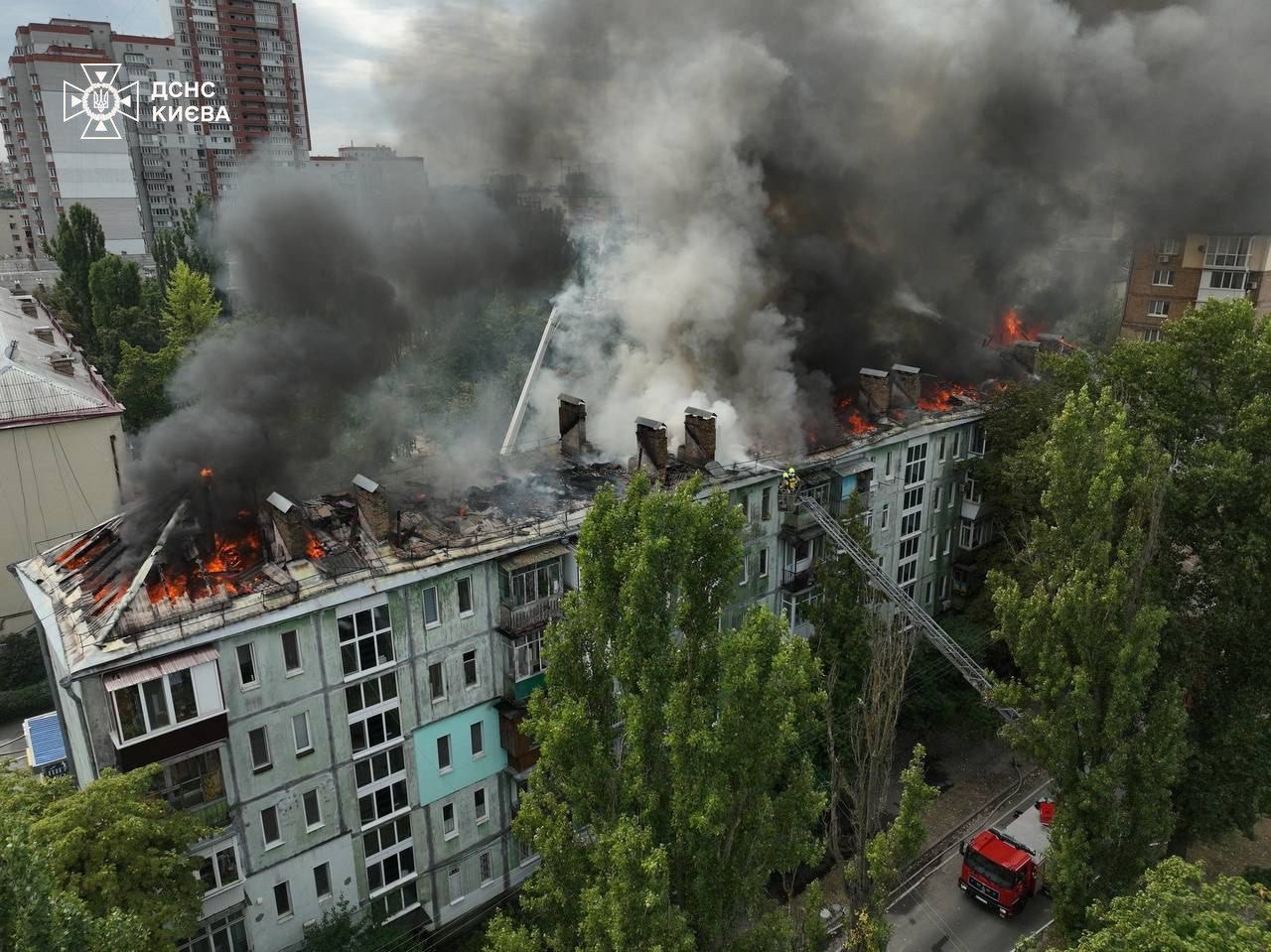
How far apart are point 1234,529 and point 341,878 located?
717 inches

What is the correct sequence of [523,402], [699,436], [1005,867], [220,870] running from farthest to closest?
[523,402] < [699,436] < [1005,867] < [220,870]

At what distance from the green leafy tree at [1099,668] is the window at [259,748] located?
44.5 ft

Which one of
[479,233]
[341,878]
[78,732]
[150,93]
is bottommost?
[341,878]

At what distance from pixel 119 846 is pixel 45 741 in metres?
11.0

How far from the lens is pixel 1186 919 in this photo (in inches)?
339

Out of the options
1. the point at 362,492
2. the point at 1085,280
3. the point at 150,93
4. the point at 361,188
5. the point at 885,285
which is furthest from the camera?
the point at 150,93

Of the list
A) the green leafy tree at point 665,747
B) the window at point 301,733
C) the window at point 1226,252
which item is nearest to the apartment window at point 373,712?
the window at point 301,733

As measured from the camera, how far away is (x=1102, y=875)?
49.6ft

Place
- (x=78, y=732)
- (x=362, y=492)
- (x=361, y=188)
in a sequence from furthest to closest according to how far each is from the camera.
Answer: (x=361, y=188) → (x=362, y=492) → (x=78, y=732)

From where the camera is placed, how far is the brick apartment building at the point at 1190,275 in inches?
1613

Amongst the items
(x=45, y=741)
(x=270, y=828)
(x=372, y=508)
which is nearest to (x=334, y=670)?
(x=270, y=828)

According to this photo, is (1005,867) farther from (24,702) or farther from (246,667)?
(24,702)

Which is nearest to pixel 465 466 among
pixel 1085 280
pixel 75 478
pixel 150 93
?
pixel 75 478

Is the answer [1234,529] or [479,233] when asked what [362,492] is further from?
[1234,529]
